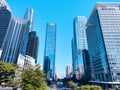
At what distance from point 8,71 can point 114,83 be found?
61.5 metres

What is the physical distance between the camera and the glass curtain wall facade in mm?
136175

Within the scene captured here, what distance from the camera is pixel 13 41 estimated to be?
153 meters

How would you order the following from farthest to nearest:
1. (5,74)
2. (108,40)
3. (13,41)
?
1. (13,41)
2. (108,40)
3. (5,74)

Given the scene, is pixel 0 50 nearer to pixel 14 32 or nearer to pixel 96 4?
pixel 14 32

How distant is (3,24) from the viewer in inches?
5453

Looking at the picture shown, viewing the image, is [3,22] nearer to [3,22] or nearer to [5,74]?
[3,22]

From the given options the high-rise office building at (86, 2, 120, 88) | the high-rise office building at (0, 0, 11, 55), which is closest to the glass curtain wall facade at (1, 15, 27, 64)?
the high-rise office building at (0, 0, 11, 55)

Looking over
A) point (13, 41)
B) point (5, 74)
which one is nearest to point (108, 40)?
point (5, 74)

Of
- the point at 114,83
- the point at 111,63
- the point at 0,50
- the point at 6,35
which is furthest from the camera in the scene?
the point at 6,35

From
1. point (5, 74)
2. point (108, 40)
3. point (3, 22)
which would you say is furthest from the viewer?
point (3, 22)

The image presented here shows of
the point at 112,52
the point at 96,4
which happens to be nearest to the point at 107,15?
the point at 96,4

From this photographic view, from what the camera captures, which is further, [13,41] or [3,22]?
[13,41]

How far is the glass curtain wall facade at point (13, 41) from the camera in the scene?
136 m

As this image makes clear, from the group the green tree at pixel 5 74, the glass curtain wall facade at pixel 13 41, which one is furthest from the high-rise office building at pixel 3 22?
the green tree at pixel 5 74
